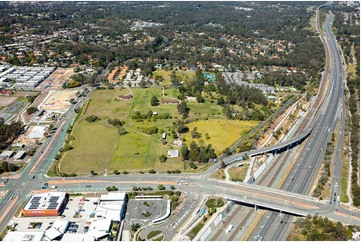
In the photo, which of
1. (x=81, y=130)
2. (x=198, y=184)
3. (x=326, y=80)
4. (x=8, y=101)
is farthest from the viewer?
(x=326, y=80)

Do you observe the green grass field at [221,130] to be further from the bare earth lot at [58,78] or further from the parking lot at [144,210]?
the bare earth lot at [58,78]

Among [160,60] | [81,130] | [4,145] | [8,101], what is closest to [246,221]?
[81,130]

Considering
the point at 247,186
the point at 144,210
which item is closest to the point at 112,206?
the point at 144,210

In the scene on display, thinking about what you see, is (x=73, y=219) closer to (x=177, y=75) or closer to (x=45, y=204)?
(x=45, y=204)

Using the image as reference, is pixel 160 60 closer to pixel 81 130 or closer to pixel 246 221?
pixel 81 130

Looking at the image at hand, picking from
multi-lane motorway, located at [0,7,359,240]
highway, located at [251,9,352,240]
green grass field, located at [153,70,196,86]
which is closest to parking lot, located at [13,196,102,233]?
multi-lane motorway, located at [0,7,359,240]

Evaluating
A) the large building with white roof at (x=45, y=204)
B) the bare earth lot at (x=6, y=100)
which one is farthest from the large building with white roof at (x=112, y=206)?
the bare earth lot at (x=6, y=100)

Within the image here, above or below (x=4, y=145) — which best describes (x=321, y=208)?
above
